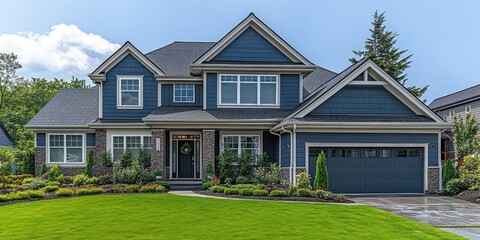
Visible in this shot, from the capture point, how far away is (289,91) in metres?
20.3

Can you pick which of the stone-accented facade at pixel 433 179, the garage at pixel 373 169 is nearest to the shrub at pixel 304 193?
the garage at pixel 373 169

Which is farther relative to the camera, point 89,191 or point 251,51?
point 251,51

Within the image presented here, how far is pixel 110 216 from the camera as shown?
10750 mm

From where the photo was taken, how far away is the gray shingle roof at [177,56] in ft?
71.5

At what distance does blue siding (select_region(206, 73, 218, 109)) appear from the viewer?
20031 millimetres

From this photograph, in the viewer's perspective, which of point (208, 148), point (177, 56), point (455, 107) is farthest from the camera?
point (455, 107)

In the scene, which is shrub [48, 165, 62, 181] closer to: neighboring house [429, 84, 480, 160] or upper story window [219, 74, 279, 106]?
upper story window [219, 74, 279, 106]

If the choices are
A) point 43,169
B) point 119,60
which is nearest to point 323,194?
point 119,60

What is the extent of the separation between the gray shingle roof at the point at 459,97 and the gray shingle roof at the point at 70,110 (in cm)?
2751

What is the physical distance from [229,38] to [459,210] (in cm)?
1227

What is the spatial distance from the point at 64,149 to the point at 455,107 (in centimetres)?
3075

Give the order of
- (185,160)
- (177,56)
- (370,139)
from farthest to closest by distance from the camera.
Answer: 1. (177,56)
2. (185,160)
3. (370,139)

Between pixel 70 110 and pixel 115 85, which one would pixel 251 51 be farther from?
pixel 70 110

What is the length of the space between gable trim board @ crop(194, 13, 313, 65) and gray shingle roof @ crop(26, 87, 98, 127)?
24.9ft
